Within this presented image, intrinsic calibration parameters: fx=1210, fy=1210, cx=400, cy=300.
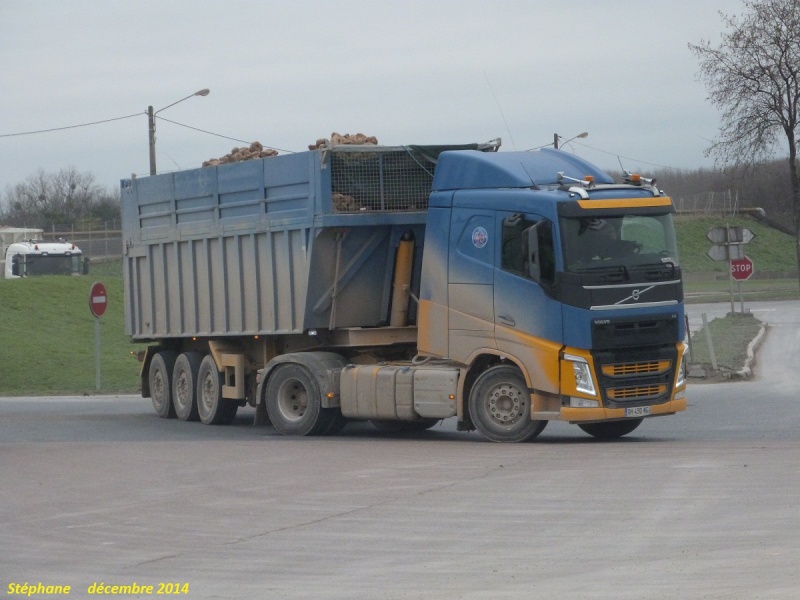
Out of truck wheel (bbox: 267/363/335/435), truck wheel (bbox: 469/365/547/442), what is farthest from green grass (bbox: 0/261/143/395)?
truck wheel (bbox: 469/365/547/442)

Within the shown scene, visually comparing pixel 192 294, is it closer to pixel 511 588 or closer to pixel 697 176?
pixel 511 588

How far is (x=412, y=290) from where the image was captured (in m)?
16.3

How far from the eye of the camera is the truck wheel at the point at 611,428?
15109 millimetres

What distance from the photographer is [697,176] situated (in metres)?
106

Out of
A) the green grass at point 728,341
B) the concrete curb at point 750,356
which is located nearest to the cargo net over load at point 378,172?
the concrete curb at point 750,356

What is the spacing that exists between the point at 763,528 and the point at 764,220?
82.5 metres

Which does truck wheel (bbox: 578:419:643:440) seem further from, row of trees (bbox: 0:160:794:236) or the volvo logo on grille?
row of trees (bbox: 0:160:794:236)

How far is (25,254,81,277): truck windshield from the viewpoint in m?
58.8

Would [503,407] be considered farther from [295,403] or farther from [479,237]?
[295,403]

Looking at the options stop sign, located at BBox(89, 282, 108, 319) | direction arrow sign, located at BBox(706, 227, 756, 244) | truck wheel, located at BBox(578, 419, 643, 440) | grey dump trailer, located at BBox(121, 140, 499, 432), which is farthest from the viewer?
direction arrow sign, located at BBox(706, 227, 756, 244)

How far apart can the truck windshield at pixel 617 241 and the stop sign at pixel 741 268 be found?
1881cm

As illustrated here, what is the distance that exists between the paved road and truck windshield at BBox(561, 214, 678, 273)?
6.93ft

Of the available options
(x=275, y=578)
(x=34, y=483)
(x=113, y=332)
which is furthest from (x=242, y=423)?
(x=113, y=332)

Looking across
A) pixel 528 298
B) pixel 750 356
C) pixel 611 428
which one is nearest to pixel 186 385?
pixel 611 428
